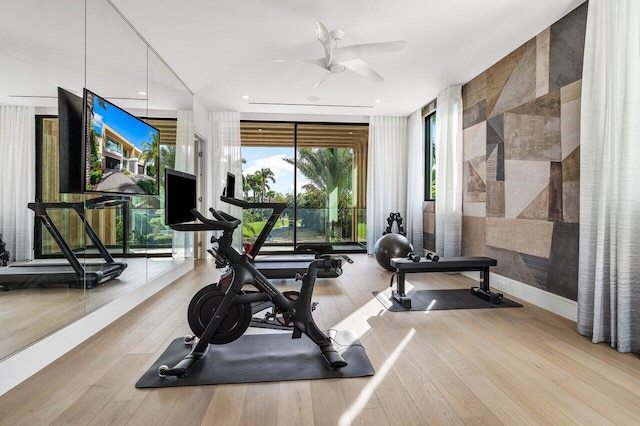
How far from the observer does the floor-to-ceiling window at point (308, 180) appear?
688 cm

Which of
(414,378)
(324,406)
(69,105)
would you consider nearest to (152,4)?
(69,105)

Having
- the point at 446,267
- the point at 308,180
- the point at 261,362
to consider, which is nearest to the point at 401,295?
the point at 446,267

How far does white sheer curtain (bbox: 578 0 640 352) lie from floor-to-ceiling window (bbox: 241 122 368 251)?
14.8ft

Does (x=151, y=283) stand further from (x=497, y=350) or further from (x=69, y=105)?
(x=497, y=350)

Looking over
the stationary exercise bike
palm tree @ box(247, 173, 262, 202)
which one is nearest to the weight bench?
the stationary exercise bike

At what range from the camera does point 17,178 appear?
199 centimetres

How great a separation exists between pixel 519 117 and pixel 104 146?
161 inches

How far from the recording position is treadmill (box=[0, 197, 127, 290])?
6.36ft

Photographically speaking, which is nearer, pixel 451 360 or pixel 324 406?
pixel 324 406

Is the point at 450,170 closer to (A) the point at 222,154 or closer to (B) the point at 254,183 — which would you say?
(B) the point at 254,183

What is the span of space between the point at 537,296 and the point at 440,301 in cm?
95

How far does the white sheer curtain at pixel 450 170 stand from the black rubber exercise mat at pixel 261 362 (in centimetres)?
298

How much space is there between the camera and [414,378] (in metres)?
2.00

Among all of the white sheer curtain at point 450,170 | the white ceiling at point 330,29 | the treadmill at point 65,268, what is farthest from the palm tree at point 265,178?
the treadmill at point 65,268
